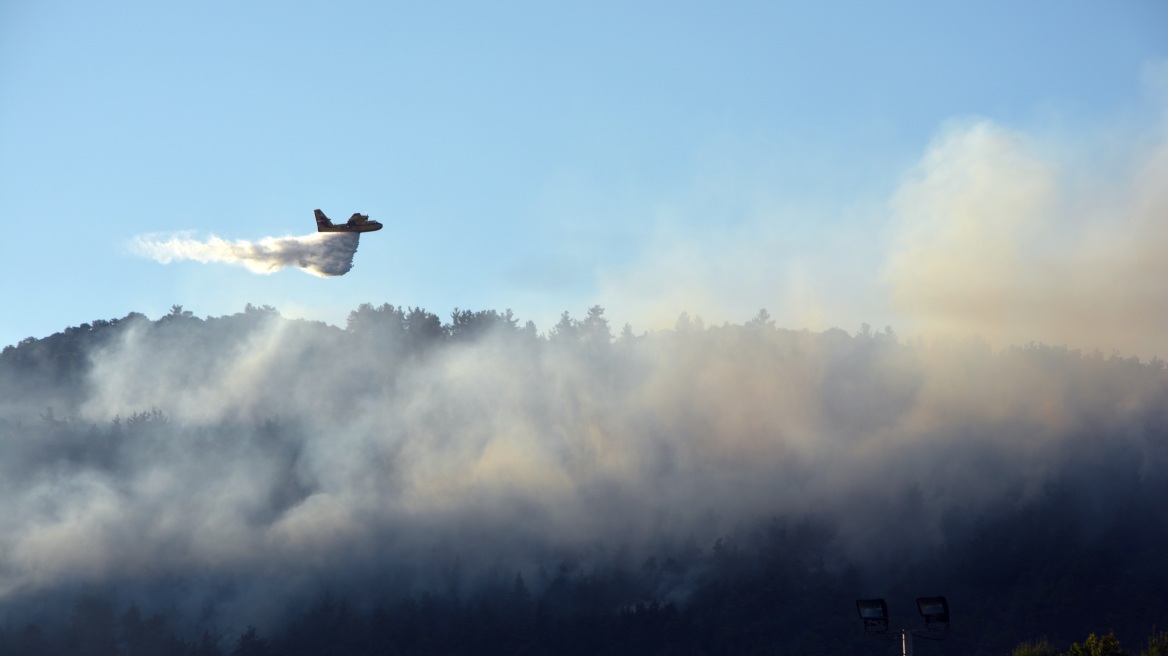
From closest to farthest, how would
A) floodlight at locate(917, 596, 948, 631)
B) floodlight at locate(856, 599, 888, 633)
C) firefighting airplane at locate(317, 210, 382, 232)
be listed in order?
floodlight at locate(917, 596, 948, 631), floodlight at locate(856, 599, 888, 633), firefighting airplane at locate(317, 210, 382, 232)

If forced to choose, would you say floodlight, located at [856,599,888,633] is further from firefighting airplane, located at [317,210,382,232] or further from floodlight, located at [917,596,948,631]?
A: firefighting airplane, located at [317,210,382,232]

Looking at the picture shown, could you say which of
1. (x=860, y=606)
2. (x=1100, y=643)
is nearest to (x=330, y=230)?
(x=860, y=606)

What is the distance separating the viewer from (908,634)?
310 feet

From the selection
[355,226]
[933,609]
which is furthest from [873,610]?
[355,226]

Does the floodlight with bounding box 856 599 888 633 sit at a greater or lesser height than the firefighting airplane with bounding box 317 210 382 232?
lesser

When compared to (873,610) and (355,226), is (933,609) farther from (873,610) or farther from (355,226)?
(355,226)

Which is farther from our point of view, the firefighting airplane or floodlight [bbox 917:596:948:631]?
the firefighting airplane

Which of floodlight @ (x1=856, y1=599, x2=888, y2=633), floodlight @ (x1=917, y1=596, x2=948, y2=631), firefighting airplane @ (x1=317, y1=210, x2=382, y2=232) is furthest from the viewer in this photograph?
firefighting airplane @ (x1=317, y1=210, x2=382, y2=232)

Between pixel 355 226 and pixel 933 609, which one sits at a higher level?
pixel 355 226

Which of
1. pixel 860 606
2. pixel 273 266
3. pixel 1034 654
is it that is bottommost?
pixel 1034 654

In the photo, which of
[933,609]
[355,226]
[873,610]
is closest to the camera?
[933,609]

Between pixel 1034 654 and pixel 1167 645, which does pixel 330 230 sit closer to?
pixel 1034 654

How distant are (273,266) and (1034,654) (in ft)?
359

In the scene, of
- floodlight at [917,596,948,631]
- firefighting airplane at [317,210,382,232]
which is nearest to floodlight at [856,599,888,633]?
floodlight at [917,596,948,631]
